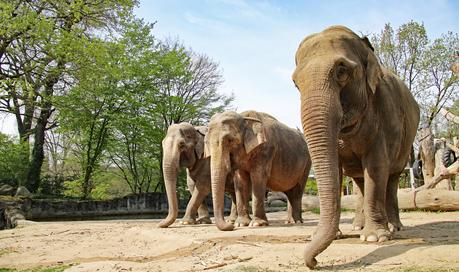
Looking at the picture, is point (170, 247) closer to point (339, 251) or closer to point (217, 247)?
point (217, 247)

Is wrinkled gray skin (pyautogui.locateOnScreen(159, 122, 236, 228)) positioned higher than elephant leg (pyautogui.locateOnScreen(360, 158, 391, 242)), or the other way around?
wrinkled gray skin (pyautogui.locateOnScreen(159, 122, 236, 228))

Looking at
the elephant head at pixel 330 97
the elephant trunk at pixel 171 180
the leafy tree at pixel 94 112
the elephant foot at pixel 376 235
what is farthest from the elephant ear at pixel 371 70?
the leafy tree at pixel 94 112

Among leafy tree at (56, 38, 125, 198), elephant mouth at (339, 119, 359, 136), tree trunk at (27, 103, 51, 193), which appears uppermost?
leafy tree at (56, 38, 125, 198)

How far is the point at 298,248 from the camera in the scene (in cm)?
602

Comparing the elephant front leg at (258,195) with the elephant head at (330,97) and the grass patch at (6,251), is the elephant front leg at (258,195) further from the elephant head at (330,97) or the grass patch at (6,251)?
the grass patch at (6,251)

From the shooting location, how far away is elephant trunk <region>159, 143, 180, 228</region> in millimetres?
12000

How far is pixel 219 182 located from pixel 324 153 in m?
5.02

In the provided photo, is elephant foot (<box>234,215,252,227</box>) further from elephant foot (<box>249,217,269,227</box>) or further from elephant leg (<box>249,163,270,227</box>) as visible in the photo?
elephant foot (<box>249,217,269,227</box>)

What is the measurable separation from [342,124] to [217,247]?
103 inches

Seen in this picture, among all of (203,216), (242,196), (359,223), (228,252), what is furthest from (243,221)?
(228,252)

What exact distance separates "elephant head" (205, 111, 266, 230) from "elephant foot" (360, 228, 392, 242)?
432 cm

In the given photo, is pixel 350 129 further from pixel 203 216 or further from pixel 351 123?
pixel 203 216

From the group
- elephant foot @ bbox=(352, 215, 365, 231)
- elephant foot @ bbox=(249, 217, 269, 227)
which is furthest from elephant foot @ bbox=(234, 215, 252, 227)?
elephant foot @ bbox=(352, 215, 365, 231)

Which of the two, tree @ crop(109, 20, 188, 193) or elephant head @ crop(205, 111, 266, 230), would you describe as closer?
elephant head @ crop(205, 111, 266, 230)
